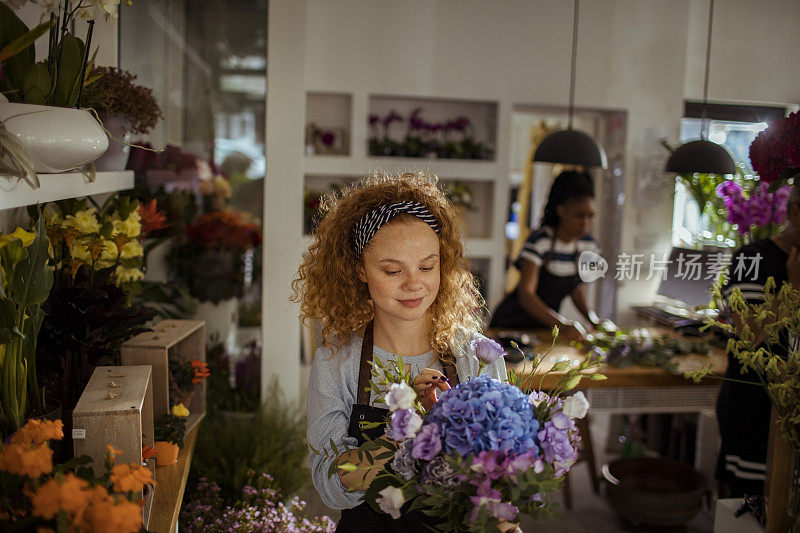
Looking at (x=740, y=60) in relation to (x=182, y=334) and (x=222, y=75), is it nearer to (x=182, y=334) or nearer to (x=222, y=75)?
(x=222, y=75)

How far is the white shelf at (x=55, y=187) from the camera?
46.8 inches

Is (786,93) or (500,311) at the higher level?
(786,93)

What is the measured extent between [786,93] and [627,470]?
1990 mm

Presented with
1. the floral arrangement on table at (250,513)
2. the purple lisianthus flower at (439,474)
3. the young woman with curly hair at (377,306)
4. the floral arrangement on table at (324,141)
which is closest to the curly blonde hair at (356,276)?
the young woman with curly hair at (377,306)

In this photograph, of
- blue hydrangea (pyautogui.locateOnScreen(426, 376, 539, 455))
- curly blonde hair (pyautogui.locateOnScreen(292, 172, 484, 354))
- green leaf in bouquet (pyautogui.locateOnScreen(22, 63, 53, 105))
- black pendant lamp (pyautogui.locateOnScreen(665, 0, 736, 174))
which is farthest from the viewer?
black pendant lamp (pyautogui.locateOnScreen(665, 0, 736, 174))

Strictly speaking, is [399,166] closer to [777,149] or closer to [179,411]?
[777,149]

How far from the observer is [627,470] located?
3410 millimetres

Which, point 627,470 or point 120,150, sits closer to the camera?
Answer: point 120,150

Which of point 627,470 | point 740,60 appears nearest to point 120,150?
point 627,470

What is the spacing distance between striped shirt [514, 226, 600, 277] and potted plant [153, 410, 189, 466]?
2.02 meters

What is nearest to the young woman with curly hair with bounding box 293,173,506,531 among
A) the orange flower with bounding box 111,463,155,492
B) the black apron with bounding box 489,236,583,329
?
the orange flower with bounding box 111,463,155,492

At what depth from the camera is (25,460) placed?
1.05 m

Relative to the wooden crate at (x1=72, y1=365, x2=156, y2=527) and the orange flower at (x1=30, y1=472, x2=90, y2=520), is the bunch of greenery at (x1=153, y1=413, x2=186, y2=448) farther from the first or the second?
the orange flower at (x1=30, y1=472, x2=90, y2=520)

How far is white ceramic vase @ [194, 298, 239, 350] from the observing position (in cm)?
300
